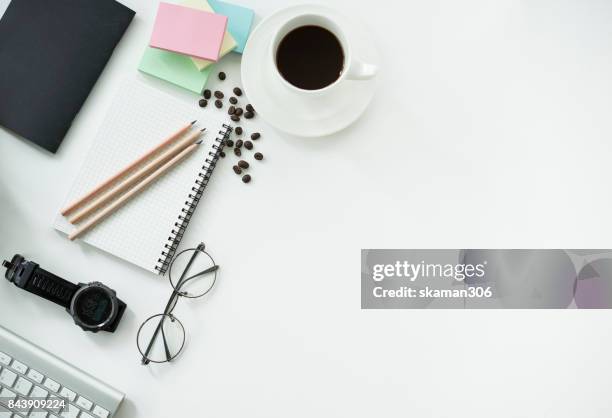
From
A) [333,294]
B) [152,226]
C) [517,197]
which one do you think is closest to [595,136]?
[517,197]

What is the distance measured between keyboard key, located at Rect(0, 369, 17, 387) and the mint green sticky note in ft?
1.90

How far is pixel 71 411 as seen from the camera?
981 mm

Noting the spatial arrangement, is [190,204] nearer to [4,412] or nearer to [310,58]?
[310,58]

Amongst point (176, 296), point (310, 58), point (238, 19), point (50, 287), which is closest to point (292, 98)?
point (310, 58)

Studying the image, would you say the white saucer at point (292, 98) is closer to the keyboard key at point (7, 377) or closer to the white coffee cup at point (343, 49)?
the white coffee cup at point (343, 49)

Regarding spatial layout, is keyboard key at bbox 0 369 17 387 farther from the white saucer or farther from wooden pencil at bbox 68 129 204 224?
the white saucer

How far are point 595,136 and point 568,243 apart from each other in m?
0.21

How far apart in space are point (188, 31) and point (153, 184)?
285 mm

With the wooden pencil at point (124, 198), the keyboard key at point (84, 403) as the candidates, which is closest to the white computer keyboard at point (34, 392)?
the keyboard key at point (84, 403)

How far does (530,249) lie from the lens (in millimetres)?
1094

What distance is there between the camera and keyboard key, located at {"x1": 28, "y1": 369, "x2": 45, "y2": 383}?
980 mm

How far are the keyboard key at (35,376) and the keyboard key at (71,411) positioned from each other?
0.22ft

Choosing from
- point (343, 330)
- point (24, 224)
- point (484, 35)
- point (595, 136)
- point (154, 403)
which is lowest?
point (154, 403)

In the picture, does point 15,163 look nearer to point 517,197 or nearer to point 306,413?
point 306,413
